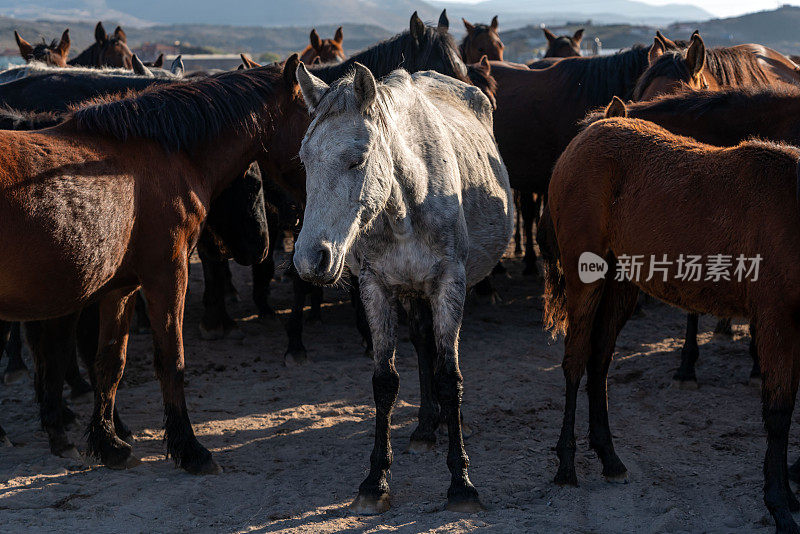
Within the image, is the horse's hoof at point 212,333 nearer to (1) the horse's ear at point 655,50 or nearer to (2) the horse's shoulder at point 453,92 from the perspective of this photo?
(2) the horse's shoulder at point 453,92

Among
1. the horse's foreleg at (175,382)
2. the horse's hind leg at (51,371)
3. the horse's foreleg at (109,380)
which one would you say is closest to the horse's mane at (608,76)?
the horse's foreleg at (175,382)

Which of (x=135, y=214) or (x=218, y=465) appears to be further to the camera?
(x=218, y=465)

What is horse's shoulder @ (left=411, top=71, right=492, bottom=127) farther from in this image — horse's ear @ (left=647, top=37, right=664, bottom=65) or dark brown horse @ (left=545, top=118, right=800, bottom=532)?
horse's ear @ (left=647, top=37, right=664, bottom=65)

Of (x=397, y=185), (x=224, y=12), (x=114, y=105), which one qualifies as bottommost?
(x=397, y=185)

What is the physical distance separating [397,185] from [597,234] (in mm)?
1086

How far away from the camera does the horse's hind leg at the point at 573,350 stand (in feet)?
12.5

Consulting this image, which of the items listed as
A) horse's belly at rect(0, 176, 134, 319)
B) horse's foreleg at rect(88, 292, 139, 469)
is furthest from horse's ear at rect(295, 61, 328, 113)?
horse's foreleg at rect(88, 292, 139, 469)

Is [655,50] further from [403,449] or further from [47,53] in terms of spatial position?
[47,53]

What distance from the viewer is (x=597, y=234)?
373cm

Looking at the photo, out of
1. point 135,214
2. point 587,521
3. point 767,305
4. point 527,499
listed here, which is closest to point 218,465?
point 135,214

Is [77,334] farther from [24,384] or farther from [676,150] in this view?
[676,150]

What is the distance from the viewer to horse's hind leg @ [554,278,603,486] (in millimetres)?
3797

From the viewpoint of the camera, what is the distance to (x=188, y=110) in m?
4.18

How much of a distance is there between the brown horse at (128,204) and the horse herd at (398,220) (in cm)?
1
